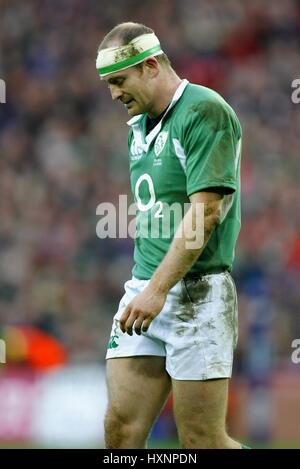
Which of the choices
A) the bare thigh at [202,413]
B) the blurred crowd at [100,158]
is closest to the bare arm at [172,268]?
the bare thigh at [202,413]

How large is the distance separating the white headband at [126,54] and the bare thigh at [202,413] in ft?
4.57

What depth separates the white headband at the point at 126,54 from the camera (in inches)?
206

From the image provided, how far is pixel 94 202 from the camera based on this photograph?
48.8 feet

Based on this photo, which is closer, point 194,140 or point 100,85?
point 194,140

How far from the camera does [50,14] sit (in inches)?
691

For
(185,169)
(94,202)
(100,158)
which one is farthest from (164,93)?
→ (100,158)

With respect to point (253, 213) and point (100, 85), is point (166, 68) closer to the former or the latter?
point (253, 213)

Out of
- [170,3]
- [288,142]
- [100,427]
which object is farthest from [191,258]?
[170,3]

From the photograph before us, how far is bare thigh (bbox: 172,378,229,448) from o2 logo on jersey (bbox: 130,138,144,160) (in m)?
1.05

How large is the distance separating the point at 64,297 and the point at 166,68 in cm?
871

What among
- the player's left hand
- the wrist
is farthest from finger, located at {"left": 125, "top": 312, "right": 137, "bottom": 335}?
the wrist

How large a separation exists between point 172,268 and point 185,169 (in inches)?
18.5

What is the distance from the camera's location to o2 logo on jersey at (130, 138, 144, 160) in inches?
213

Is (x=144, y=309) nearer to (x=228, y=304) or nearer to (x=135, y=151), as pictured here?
(x=228, y=304)
